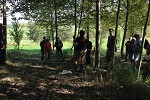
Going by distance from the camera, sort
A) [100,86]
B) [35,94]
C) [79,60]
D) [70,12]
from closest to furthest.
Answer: [35,94] → [100,86] → [79,60] → [70,12]

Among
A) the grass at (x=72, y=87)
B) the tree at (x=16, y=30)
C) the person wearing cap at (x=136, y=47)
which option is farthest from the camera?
the tree at (x=16, y=30)

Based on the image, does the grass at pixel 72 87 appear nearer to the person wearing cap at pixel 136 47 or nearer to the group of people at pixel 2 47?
the group of people at pixel 2 47

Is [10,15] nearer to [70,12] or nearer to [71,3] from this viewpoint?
[71,3]

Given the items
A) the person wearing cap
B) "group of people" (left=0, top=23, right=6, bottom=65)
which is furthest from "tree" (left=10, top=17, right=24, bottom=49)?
the person wearing cap

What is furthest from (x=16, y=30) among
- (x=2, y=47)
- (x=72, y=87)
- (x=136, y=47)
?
(x=72, y=87)

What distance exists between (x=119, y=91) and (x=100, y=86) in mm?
1126

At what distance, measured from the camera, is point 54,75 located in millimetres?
15539

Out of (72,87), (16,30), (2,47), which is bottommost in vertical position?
(72,87)

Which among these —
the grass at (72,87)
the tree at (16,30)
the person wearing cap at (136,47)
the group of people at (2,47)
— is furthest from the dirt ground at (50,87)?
the tree at (16,30)

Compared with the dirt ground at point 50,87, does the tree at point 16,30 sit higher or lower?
higher

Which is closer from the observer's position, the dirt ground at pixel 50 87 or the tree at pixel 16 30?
the dirt ground at pixel 50 87

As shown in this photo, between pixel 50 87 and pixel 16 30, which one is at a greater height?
pixel 16 30

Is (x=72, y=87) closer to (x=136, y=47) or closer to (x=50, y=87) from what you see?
(x=50, y=87)

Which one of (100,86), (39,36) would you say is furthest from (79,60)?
(39,36)
